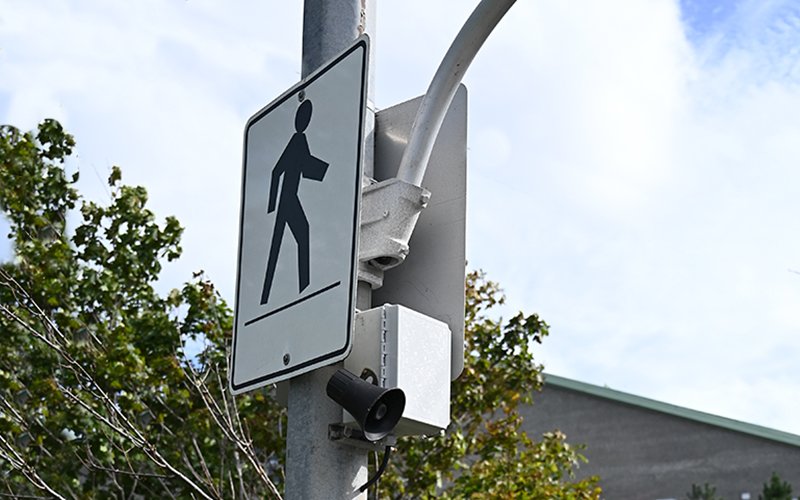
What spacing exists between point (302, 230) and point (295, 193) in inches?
5.8

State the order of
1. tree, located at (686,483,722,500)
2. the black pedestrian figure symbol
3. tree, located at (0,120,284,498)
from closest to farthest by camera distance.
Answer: the black pedestrian figure symbol, tree, located at (0,120,284,498), tree, located at (686,483,722,500)

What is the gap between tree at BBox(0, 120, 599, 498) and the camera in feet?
36.1

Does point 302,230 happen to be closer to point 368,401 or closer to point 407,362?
point 407,362

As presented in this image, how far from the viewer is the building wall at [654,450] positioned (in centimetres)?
2783

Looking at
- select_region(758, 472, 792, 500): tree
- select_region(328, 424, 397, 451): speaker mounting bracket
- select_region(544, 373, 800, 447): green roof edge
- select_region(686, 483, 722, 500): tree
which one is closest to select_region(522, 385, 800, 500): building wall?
select_region(544, 373, 800, 447): green roof edge

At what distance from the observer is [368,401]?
305cm

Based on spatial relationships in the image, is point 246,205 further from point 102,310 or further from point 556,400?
point 556,400

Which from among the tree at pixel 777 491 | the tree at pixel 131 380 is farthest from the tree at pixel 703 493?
the tree at pixel 131 380

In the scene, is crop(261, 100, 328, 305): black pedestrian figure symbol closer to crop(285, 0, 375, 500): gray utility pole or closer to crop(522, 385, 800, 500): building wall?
crop(285, 0, 375, 500): gray utility pole

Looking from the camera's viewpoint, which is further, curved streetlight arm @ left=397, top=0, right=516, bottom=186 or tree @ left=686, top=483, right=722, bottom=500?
tree @ left=686, top=483, right=722, bottom=500

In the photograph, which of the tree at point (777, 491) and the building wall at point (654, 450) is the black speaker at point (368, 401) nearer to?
the tree at point (777, 491)

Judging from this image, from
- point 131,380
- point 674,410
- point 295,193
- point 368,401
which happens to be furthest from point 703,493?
point 368,401

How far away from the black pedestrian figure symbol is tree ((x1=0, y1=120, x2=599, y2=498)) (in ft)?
23.9

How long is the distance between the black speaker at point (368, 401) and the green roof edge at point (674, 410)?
956 inches
